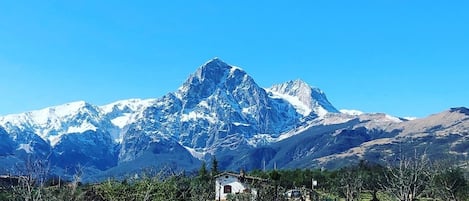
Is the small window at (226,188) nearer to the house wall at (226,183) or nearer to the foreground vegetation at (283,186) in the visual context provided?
the house wall at (226,183)

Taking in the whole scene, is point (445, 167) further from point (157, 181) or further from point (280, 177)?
point (157, 181)

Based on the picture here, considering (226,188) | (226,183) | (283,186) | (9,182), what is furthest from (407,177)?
(9,182)

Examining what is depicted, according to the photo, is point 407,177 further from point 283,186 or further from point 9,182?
point 9,182

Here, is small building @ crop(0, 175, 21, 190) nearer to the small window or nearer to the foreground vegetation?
the foreground vegetation

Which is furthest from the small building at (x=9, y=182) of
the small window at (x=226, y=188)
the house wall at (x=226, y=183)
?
the small window at (x=226, y=188)

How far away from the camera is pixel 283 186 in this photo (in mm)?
123938

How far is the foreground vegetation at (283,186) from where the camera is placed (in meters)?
47.6

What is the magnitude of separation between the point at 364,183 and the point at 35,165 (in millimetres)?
103864

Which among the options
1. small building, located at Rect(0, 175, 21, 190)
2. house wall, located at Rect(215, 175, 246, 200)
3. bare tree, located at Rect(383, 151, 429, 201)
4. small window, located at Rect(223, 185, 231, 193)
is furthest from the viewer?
small window, located at Rect(223, 185, 231, 193)

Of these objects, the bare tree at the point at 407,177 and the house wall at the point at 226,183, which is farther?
the house wall at the point at 226,183

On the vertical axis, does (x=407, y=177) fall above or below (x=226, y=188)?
below

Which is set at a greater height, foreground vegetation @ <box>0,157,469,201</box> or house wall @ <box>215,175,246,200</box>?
house wall @ <box>215,175,246,200</box>

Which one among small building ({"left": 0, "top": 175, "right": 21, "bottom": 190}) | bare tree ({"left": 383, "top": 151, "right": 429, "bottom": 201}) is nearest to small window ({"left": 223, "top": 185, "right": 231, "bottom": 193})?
small building ({"left": 0, "top": 175, "right": 21, "bottom": 190})

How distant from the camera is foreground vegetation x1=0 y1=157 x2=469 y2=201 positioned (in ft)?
156
